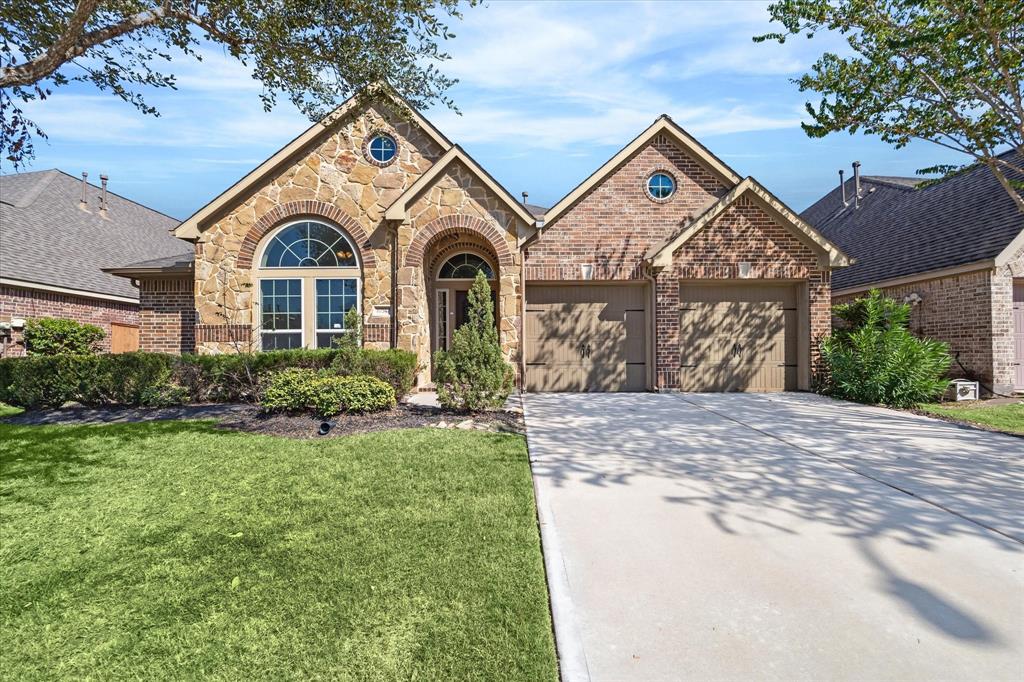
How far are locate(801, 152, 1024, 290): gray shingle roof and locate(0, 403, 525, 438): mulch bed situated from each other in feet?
36.0

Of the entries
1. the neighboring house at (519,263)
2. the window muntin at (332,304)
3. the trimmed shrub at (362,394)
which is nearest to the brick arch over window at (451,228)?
the neighboring house at (519,263)

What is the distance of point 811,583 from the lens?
9.94 feet

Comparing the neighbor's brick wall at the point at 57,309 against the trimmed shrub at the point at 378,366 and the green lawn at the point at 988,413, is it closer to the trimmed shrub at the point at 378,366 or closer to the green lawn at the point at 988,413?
the trimmed shrub at the point at 378,366

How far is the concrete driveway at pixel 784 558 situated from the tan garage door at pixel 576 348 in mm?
6003

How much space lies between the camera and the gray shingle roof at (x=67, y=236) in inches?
649

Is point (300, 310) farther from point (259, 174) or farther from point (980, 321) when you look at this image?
point (980, 321)

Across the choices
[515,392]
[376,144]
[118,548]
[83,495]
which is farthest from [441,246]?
[118,548]

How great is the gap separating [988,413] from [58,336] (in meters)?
23.0

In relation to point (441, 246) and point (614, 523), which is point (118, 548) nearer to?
point (614, 523)

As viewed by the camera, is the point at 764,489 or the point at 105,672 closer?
the point at 105,672

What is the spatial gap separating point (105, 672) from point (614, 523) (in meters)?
3.12

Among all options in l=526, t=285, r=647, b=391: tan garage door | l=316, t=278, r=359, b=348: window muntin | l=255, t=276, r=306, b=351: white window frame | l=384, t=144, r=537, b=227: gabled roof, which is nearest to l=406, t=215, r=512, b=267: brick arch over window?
l=384, t=144, r=537, b=227: gabled roof

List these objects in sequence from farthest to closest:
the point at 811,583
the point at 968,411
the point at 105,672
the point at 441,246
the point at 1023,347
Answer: the point at 441,246 → the point at 1023,347 → the point at 968,411 → the point at 811,583 → the point at 105,672

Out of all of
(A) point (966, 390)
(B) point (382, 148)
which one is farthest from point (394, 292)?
(A) point (966, 390)
